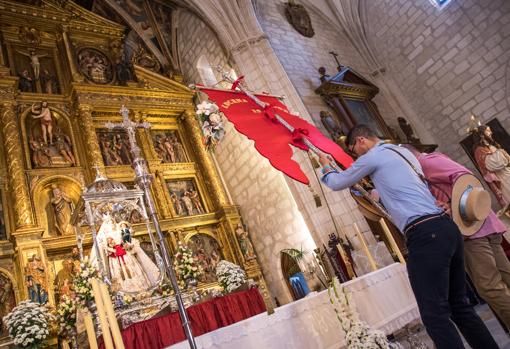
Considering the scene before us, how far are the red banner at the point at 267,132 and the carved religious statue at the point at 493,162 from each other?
633 cm

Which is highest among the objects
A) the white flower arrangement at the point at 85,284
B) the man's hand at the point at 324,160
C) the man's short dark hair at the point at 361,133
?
the white flower arrangement at the point at 85,284

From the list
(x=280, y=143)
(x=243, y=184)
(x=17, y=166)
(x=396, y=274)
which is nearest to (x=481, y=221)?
(x=280, y=143)

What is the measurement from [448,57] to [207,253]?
9.11 m

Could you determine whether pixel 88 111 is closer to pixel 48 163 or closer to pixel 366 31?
pixel 48 163

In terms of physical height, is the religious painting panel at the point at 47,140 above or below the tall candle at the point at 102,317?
above

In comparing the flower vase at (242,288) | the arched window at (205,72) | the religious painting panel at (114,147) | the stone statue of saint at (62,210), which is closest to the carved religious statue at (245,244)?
the flower vase at (242,288)

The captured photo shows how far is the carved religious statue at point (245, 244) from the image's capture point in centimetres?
907

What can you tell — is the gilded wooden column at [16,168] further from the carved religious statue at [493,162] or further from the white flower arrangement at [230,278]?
the carved religious statue at [493,162]

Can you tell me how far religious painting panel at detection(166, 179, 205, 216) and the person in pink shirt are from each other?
24.4 feet

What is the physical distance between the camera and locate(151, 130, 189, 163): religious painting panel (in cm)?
1034

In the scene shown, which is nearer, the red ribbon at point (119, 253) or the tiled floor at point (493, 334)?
the tiled floor at point (493, 334)

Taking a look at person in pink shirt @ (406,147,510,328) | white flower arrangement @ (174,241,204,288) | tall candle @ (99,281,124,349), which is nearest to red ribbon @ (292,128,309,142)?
person in pink shirt @ (406,147,510,328)

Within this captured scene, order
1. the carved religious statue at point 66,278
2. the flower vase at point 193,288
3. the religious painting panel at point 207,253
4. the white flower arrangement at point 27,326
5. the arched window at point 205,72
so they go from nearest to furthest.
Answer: the white flower arrangement at point 27,326 < the flower vase at point 193,288 < the carved religious statue at point 66,278 < the religious painting panel at point 207,253 < the arched window at point 205,72

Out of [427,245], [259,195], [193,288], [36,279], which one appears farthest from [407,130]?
[36,279]
